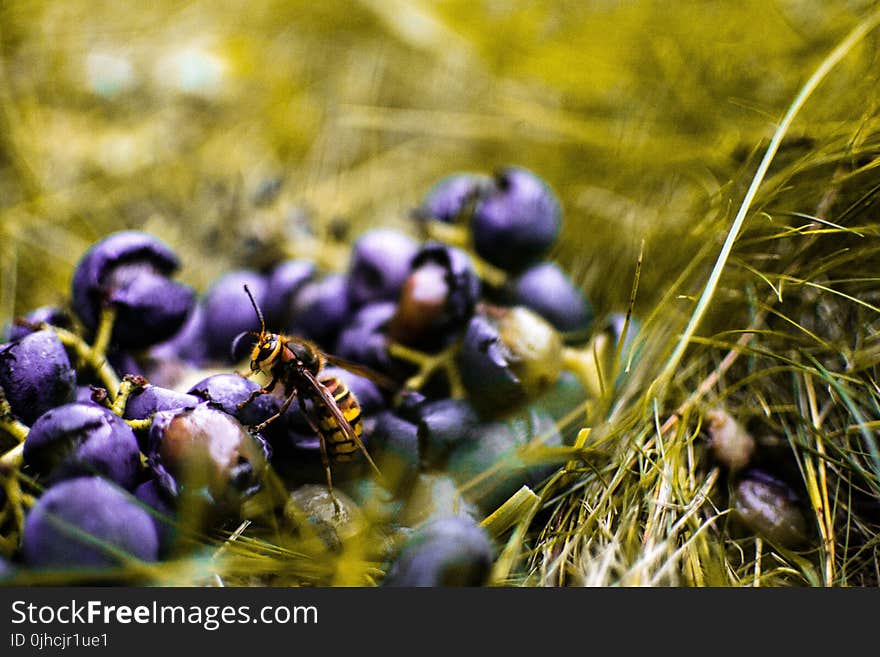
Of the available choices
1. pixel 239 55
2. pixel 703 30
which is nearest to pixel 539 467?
pixel 703 30

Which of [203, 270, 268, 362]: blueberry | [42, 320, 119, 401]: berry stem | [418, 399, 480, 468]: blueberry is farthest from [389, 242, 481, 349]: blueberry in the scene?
[42, 320, 119, 401]: berry stem

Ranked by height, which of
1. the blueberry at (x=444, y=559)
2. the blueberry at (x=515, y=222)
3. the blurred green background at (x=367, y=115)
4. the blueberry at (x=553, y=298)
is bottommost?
the blueberry at (x=444, y=559)

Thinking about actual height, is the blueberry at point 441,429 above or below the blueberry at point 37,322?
below

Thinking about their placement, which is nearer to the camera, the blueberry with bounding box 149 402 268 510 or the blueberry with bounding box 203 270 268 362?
the blueberry with bounding box 149 402 268 510

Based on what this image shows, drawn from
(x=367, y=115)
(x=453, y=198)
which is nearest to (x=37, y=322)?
(x=453, y=198)

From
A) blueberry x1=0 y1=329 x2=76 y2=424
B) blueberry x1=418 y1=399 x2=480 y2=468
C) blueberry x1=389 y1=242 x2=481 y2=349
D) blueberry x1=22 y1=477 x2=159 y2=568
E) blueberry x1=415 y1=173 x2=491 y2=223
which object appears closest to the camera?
blueberry x1=22 y1=477 x2=159 y2=568

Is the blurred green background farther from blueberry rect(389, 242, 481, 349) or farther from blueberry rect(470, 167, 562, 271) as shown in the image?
blueberry rect(389, 242, 481, 349)

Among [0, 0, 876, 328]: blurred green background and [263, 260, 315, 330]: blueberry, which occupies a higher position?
[0, 0, 876, 328]: blurred green background

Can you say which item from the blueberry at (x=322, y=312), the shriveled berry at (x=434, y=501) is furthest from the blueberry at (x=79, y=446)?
the blueberry at (x=322, y=312)

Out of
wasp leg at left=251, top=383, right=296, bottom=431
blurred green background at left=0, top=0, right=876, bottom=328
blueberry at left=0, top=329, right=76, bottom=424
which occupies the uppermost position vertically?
blurred green background at left=0, top=0, right=876, bottom=328

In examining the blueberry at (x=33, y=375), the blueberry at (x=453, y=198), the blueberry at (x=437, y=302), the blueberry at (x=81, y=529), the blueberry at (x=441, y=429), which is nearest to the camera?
the blueberry at (x=81, y=529)

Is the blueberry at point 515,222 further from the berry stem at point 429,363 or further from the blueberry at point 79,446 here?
the blueberry at point 79,446
